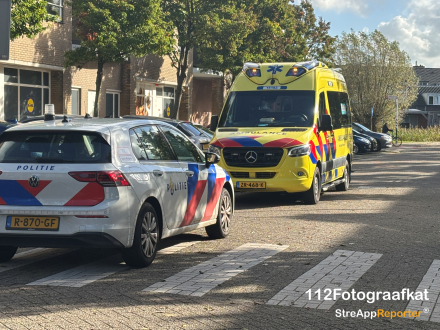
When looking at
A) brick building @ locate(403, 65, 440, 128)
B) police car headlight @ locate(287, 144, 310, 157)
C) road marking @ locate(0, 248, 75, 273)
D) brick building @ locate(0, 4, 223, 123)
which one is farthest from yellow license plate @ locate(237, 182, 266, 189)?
brick building @ locate(403, 65, 440, 128)

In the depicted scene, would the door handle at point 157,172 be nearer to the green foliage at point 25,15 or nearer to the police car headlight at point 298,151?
the police car headlight at point 298,151

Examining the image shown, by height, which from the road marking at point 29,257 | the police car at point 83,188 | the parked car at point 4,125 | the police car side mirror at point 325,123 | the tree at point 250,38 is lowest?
the road marking at point 29,257

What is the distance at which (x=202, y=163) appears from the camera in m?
9.02

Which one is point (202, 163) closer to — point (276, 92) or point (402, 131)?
point (276, 92)

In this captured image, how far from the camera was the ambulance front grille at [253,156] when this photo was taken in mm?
13039

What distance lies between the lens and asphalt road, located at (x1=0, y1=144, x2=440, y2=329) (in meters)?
5.41

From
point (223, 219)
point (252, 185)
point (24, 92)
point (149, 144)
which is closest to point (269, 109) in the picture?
point (252, 185)

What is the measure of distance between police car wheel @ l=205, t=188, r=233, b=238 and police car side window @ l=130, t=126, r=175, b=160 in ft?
4.90

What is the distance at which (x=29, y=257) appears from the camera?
26.8 feet

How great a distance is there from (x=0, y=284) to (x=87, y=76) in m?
→ 25.8

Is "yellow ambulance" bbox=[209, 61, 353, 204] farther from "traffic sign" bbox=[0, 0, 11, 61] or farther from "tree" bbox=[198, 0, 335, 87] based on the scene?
"tree" bbox=[198, 0, 335, 87]

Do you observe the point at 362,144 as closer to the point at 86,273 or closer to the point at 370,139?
the point at 370,139

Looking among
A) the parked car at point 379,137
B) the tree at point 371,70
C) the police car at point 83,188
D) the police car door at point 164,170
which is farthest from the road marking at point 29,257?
the tree at point 371,70

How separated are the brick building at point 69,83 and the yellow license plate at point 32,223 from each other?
65.6ft
